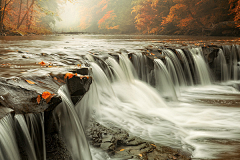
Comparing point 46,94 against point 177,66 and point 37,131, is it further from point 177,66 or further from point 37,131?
point 177,66

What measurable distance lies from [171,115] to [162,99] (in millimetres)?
1202

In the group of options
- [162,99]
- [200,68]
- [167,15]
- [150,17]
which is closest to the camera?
[162,99]

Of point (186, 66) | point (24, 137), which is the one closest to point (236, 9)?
point (186, 66)

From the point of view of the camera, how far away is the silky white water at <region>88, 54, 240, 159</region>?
3754 mm

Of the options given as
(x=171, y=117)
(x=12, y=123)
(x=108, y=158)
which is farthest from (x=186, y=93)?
(x=12, y=123)

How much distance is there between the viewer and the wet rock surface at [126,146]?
320 cm

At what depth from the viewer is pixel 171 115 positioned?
507 cm

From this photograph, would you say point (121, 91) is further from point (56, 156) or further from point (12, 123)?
point (12, 123)

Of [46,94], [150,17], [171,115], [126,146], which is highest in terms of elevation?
[150,17]

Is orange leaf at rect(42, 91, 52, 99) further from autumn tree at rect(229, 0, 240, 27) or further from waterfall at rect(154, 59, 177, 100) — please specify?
autumn tree at rect(229, 0, 240, 27)

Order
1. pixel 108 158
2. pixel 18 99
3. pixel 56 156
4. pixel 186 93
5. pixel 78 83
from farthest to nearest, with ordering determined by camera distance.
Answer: pixel 186 93
pixel 78 83
pixel 108 158
pixel 56 156
pixel 18 99

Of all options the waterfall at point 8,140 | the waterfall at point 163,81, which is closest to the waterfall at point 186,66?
the waterfall at point 163,81

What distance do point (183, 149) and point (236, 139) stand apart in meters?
1.18

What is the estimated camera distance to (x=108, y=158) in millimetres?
3188
